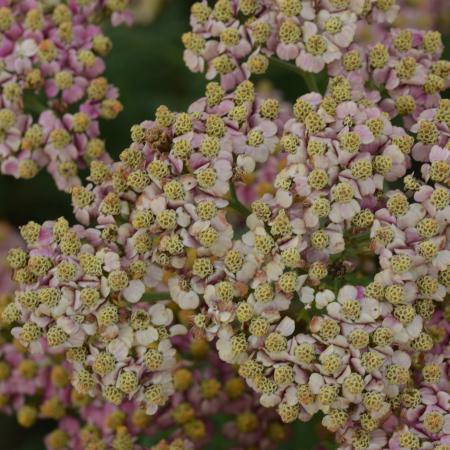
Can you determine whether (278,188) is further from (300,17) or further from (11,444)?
(11,444)

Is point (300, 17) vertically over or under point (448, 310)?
over

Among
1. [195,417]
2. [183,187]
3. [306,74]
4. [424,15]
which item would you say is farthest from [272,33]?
[424,15]

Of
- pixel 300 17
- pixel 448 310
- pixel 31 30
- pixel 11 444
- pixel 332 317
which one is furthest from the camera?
pixel 11 444

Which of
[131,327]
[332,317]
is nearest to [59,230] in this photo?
[131,327]

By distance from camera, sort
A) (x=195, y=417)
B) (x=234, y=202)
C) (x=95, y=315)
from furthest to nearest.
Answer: (x=195, y=417) → (x=234, y=202) → (x=95, y=315)

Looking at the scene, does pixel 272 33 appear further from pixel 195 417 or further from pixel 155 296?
pixel 195 417

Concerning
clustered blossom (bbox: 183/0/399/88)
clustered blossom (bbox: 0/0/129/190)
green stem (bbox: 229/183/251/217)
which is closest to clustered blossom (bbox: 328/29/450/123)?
clustered blossom (bbox: 183/0/399/88)
